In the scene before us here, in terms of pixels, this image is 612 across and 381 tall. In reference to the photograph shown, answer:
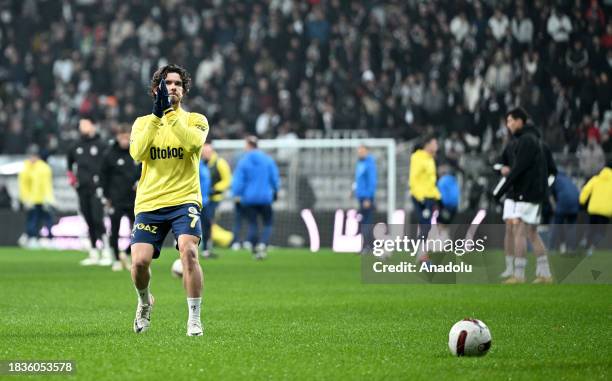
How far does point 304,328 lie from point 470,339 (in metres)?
2.60

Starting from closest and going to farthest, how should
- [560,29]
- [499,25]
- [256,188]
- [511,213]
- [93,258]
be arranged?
[511,213] < [93,258] < [256,188] < [560,29] < [499,25]

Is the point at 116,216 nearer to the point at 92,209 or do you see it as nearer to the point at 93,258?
the point at 92,209

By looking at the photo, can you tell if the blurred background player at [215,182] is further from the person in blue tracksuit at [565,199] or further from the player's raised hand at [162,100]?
the player's raised hand at [162,100]

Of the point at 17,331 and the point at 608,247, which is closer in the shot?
the point at 17,331

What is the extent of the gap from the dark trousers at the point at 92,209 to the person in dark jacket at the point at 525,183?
24.1 ft

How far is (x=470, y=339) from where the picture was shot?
28.4ft

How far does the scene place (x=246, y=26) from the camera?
35.4 m

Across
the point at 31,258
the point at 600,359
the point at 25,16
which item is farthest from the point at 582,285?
the point at 25,16

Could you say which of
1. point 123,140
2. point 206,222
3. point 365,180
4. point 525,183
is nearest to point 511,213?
point 525,183

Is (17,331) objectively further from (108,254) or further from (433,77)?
(433,77)

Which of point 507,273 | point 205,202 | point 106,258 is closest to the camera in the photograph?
point 507,273

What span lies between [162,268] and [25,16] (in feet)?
61.9

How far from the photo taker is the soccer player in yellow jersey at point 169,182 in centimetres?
981

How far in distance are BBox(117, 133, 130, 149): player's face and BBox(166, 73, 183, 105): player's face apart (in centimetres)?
942
